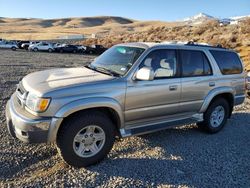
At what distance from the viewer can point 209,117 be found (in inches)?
257

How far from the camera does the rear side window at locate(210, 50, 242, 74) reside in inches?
257

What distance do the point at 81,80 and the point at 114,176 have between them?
1.48 metres

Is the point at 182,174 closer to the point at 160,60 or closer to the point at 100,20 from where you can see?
the point at 160,60

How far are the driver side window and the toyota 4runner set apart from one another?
0.02 meters

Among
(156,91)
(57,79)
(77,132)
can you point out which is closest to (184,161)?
(156,91)

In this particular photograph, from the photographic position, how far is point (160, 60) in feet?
18.2

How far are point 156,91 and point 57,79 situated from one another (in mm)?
1629

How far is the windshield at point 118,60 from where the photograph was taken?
17.1 ft

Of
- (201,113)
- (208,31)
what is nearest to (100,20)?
(208,31)

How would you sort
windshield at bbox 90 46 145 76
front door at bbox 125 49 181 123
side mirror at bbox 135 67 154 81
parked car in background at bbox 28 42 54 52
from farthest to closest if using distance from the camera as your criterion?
parked car in background at bbox 28 42 54 52
windshield at bbox 90 46 145 76
front door at bbox 125 49 181 123
side mirror at bbox 135 67 154 81

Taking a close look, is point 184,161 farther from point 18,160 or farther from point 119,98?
point 18,160

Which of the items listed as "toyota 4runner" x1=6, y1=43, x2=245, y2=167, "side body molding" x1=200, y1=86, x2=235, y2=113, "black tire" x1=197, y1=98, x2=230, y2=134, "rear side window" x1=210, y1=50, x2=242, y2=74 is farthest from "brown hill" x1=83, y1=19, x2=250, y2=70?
"toyota 4runner" x1=6, y1=43, x2=245, y2=167

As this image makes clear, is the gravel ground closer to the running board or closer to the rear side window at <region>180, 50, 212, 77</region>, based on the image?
the running board

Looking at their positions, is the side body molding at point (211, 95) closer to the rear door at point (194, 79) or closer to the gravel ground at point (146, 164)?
the rear door at point (194, 79)
